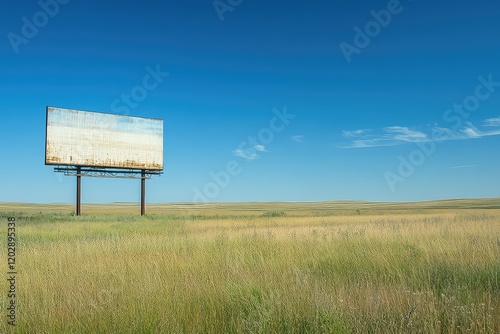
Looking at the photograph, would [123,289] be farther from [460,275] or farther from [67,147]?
[67,147]

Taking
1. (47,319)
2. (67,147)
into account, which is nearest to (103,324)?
(47,319)

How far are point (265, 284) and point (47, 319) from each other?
288 cm

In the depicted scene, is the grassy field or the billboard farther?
the billboard

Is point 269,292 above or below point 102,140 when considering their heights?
below

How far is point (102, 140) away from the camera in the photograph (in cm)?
3456

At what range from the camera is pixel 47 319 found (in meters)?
4.70

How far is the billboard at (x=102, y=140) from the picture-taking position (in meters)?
32.2

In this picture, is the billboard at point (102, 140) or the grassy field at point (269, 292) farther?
the billboard at point (102, 140)

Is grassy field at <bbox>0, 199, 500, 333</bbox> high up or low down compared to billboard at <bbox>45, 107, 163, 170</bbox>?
down

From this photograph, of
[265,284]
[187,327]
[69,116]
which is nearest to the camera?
[187,327]

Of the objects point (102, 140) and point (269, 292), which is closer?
point (269, 292)

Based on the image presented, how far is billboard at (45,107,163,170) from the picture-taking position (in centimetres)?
3225

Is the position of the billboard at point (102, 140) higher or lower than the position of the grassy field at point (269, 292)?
higher

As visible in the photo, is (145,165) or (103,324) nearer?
(103,324)
